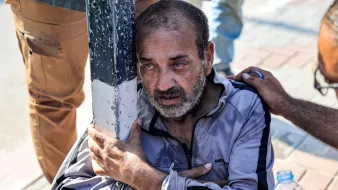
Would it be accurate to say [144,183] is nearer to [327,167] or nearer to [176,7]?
[176,7]

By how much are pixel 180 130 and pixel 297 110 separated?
51 centimetres

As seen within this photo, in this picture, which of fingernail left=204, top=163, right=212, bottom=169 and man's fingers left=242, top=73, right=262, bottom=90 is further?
man's fingers left=242, top=73, right=262, bottom=90

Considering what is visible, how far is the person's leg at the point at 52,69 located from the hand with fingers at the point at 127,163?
2.83ft

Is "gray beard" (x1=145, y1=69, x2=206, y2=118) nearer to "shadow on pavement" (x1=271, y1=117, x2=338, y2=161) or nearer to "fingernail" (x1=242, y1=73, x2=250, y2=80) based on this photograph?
"fingernail" (x1=242, y1=73, x2=250, y2=80)

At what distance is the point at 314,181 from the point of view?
326 cm

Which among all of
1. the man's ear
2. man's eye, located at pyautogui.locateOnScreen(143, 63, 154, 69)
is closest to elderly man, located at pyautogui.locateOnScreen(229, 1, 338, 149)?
the man's ear

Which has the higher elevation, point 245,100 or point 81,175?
point 245,100

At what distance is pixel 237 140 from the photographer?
6.44 ft

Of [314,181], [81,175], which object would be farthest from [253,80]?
[314,181]

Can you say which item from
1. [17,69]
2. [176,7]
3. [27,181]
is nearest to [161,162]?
A: [176,7]

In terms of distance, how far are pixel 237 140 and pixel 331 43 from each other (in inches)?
31.6

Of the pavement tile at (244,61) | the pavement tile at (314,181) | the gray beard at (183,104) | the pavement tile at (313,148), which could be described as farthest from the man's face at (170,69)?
the pavement tile at (244,61)

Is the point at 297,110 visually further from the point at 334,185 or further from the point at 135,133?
the point at 334,185

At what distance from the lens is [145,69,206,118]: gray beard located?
6.39ft
